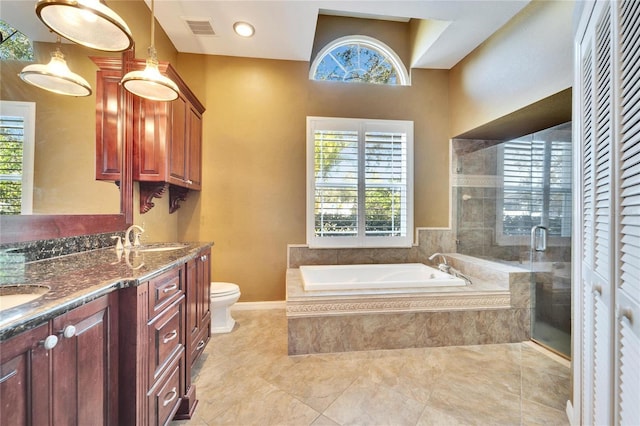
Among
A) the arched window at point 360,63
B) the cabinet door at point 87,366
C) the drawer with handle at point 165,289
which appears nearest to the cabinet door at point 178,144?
the drawer with handle at point 165,289

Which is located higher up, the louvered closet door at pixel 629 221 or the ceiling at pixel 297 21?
the ceiling at pixel 297 21

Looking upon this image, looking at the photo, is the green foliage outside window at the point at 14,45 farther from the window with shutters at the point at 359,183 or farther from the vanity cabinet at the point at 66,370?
the window with shutters at the point at 359,183

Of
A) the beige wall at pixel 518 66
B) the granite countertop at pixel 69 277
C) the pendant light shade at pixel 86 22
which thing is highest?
the beige wall at pixel 518 66

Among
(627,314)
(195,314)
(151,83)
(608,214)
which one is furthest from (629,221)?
(151,83)

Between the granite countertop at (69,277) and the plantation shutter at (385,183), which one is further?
the plantation shutter at (385,183)

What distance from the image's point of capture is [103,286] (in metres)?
0.88

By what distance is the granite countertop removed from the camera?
24.7 inches

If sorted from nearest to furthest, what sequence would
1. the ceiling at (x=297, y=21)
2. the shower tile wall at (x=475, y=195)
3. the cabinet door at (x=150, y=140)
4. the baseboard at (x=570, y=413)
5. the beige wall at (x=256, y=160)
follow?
1. the baseboard at (x=570, y=413)
2. the cabinet door at (x=150, y=140)
3. the ceiling at (x=297, y=21)
4. the beige wall at (x=256, y=160)
5. the shower tile wall at (x=475, y=195)

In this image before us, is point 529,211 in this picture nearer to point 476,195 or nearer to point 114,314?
point 476,195

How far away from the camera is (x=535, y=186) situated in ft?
8.27

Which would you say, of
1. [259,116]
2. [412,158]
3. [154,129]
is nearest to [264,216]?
[259,116]

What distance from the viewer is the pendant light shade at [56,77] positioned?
1.20 meters

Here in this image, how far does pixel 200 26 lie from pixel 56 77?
64.7 inches

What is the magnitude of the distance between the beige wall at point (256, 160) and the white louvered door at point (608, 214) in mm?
2292
